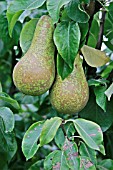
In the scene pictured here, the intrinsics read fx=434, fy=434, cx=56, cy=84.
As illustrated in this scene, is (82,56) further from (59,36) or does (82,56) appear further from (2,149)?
(2,149)

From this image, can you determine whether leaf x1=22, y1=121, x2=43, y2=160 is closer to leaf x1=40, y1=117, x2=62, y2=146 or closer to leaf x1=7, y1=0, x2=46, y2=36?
leaf x1=40, y1=117, x2=62, y2=146

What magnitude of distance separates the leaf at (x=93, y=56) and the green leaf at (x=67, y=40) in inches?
4.7

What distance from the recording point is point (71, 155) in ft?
3.19

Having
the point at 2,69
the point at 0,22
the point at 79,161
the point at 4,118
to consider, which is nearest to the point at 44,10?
the point at 0,22

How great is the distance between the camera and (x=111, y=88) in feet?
3.78

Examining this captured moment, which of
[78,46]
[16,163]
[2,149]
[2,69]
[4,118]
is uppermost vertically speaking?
[78,46]

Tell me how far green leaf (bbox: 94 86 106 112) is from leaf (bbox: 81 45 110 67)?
0.22 ft

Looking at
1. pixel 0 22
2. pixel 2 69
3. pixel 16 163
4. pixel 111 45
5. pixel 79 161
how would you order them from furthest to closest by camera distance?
pixel 2 69, pixel 16 163, pixel 111 45, pixel 0 22, pixel 79 161

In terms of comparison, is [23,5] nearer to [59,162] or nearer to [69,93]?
[69,93]

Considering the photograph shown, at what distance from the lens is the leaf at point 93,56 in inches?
45.0

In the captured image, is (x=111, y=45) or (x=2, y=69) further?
(x=2, y=69)

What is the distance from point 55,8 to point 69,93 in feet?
0.67

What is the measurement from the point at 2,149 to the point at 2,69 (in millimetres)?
906

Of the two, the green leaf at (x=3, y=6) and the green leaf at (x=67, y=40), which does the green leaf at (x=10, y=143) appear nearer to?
the green leaf at (x=67, y=40)
